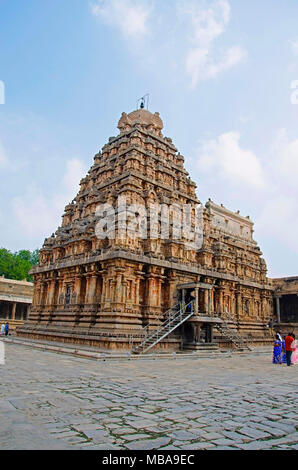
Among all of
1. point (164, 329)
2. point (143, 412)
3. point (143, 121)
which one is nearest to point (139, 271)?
point (164, 329)

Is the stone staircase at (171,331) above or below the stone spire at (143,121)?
below

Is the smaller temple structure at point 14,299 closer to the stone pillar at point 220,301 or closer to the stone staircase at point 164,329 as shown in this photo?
the stone pillar at point 220,301

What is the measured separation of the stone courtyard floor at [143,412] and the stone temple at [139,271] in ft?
33.4

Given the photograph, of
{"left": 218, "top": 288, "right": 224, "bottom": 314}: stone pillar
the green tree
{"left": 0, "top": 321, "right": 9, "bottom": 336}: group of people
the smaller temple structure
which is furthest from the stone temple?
the green tree

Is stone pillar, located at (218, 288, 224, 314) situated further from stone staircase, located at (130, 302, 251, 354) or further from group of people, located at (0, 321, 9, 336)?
group of people, located at (0, 321, 9, 336)

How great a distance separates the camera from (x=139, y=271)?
23250 millimetres

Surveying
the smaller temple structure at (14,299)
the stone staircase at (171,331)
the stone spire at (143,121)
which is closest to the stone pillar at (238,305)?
the stone staircase at (171,331)

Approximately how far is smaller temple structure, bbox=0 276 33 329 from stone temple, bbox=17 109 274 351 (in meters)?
19.7

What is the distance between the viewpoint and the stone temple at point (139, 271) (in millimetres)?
22344

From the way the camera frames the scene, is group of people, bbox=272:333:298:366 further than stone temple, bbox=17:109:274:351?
No

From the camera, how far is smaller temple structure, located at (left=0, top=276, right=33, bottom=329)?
5020 cm
